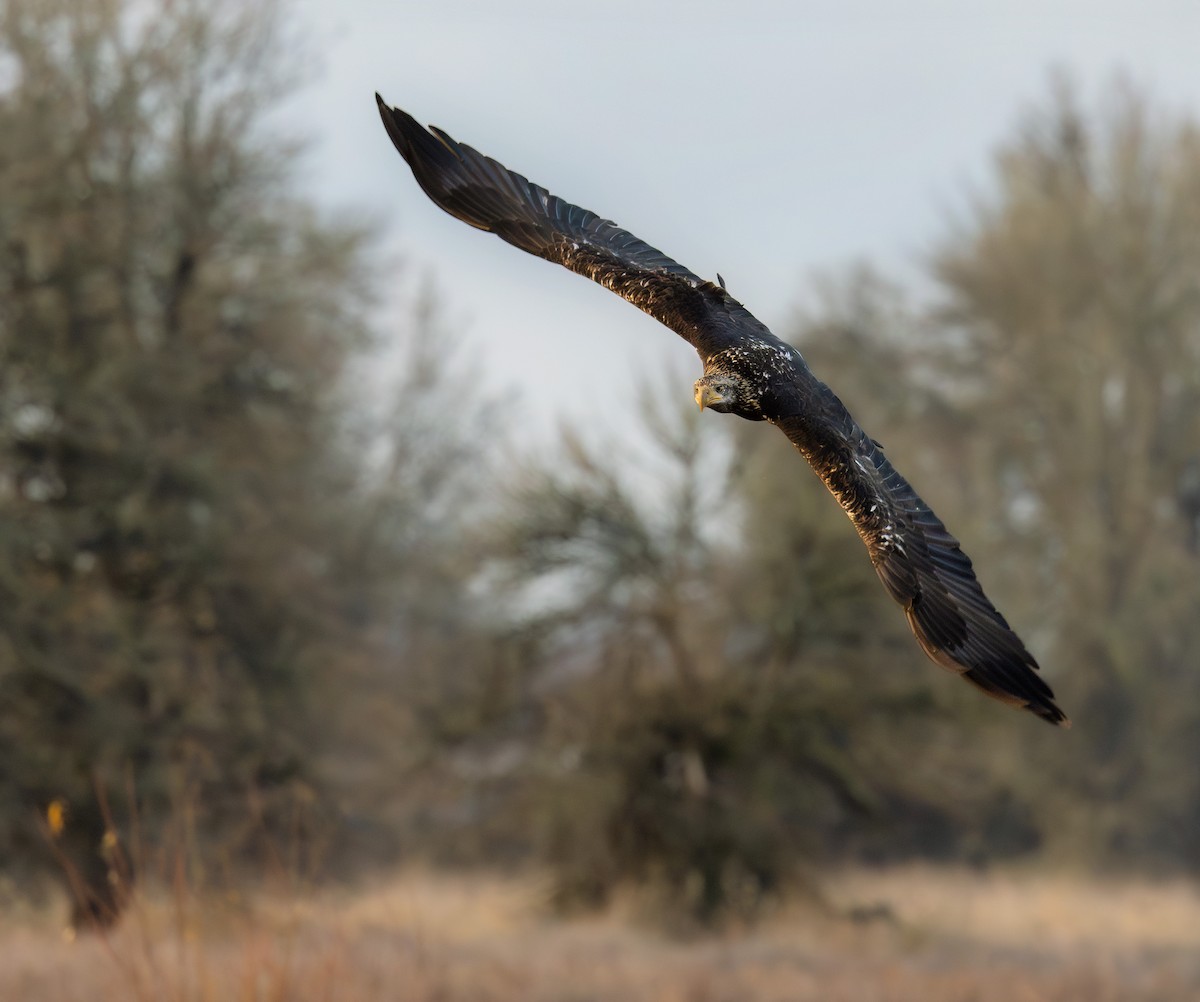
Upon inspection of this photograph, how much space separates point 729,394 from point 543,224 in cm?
123

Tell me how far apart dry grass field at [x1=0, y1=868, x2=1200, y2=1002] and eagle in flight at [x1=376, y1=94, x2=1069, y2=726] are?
2.34 m

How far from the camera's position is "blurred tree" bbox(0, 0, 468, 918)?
11.3 metres

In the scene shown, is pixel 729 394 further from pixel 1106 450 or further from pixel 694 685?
pixel 1106 450

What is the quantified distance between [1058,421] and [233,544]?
10952 mm

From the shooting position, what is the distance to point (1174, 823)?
61.3 feet

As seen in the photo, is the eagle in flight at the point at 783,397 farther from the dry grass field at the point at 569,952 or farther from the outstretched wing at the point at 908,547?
the dry grass field at the point at 569,952

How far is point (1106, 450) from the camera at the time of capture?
1873cm

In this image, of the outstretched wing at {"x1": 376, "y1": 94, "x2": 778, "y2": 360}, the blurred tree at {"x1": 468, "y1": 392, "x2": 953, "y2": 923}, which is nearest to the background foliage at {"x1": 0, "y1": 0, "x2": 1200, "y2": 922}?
the blurred tree at {"x1": 468, "y1": 392, "x2": 953, "y2": 923}

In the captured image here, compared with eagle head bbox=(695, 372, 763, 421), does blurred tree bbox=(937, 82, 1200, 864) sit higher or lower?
higher

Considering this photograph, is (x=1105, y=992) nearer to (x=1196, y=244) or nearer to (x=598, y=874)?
(x=598, y=874)

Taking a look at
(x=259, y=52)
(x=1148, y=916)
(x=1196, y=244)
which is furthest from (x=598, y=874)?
(x=1196, y=244)

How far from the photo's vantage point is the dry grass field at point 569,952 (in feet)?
20.8

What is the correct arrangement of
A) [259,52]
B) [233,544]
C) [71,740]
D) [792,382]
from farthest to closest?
1. [259,52]
2. [233,544]
3. [71,740]
4. [792,382]

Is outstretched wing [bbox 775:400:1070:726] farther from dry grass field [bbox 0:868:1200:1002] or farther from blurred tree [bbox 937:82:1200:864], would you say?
blurred tree [bbox 937:82:1200:864]
